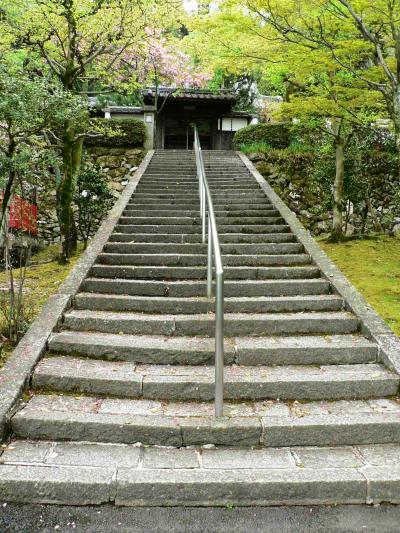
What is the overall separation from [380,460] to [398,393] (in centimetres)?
95

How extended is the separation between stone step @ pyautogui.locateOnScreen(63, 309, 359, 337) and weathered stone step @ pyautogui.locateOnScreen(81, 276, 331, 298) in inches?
27.0

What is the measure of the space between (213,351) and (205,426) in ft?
3.32

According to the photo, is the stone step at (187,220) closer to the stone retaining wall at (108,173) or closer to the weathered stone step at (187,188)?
the weathered stone step at (187,188)

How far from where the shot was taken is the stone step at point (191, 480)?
2.95 meters

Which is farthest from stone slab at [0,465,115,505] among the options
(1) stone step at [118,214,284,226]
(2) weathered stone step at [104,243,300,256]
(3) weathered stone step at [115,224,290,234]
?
(1) stone step at [118,214,284,226]

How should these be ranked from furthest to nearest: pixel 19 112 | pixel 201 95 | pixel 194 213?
pixel 201 95
pixel 194 213
pixel 19 112

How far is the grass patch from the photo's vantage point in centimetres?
577

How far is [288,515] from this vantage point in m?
2.87

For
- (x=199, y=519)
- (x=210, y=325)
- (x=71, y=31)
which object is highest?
(x=71, y=31)

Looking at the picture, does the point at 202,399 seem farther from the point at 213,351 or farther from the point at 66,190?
the point at 66,190

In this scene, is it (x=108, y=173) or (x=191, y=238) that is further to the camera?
(x=108, y=173)

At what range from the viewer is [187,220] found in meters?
7.91

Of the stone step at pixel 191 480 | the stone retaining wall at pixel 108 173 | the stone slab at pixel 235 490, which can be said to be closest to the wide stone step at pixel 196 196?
the stone retaining wall at pixel 108 173

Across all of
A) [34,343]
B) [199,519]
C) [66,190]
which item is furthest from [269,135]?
[199,519]
